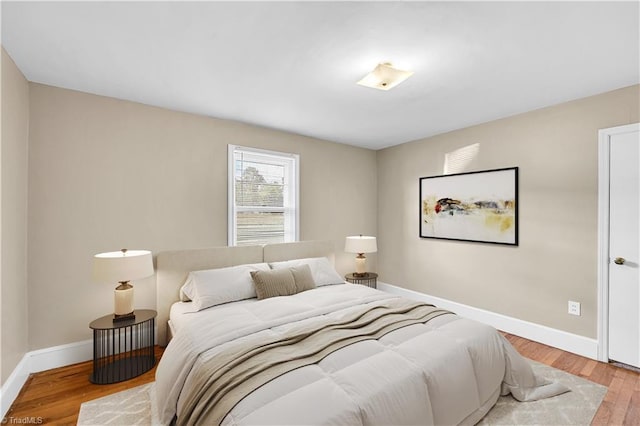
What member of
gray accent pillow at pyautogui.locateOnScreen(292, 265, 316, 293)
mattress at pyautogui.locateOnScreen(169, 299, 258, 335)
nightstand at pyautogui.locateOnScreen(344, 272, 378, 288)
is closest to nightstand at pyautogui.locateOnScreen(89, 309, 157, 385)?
mattress at pyautogui.locateOnScreen(169, 299, 258, 335)

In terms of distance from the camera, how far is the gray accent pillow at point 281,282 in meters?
2.88

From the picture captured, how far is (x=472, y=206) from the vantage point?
145 inches

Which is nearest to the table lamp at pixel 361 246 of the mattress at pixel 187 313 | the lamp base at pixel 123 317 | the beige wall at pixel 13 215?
the mattress at pixel 187 313

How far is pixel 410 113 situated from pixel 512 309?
2475mm

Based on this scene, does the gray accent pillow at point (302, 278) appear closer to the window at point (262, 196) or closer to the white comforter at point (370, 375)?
the white comforter at point (370, 375)

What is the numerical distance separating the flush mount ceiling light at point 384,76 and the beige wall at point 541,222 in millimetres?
1842

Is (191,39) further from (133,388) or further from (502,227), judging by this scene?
(502,227)

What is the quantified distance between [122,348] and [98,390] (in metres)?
0.56

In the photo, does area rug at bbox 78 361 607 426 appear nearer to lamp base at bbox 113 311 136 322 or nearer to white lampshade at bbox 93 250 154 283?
lamp base at bbox 113 311 136 322

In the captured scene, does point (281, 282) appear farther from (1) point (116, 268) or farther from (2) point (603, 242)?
(2) point (603, 242)

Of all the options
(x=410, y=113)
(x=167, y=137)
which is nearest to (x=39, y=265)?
(x=167, y=137)

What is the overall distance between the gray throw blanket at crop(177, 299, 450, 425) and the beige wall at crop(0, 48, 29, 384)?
158 centimetres

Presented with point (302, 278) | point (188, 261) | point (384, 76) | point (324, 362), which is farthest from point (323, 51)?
point (188, 261)

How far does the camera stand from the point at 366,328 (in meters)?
2.10
